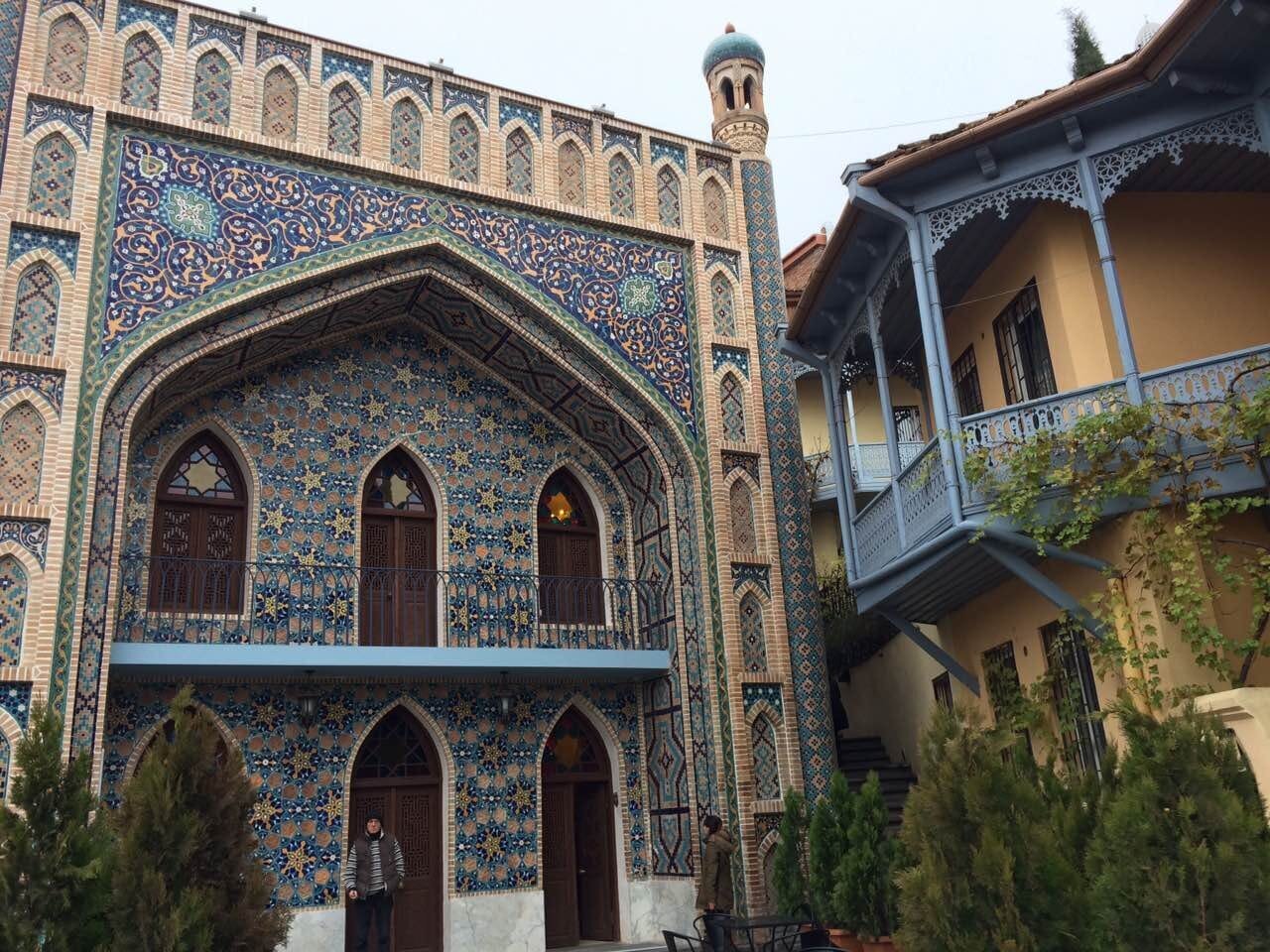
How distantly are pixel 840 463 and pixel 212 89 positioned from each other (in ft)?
24.7

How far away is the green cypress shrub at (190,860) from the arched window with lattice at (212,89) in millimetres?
7302

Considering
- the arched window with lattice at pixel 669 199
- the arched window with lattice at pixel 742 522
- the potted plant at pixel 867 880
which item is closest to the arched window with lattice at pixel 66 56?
the arched window with lattice at pixel 669 199

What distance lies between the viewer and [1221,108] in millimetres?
9266

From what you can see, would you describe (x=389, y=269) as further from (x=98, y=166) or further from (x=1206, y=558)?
(x=1206, y=558)

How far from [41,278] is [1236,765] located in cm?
999

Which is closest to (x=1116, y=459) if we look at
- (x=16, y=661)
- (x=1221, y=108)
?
(x=1221, y=108)

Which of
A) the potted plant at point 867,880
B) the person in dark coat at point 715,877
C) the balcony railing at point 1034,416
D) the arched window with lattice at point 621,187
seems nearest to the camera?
the balcony railing at point 1034,416

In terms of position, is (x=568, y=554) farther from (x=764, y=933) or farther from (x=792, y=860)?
(x=764, y=933)

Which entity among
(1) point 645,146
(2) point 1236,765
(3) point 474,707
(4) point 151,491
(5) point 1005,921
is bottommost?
(5) point 1005,921

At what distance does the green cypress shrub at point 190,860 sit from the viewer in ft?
19.5

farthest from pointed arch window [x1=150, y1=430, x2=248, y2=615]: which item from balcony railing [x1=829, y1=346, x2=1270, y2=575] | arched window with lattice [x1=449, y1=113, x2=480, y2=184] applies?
balcony railing [x1=829, y1=346, x2=1270, y2=575]

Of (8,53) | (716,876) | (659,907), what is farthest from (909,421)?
(8,53)

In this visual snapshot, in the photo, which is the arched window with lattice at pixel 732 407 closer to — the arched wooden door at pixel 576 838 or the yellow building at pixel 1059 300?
the yellow building at pixel 1059 300

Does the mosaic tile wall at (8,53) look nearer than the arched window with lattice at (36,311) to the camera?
No
